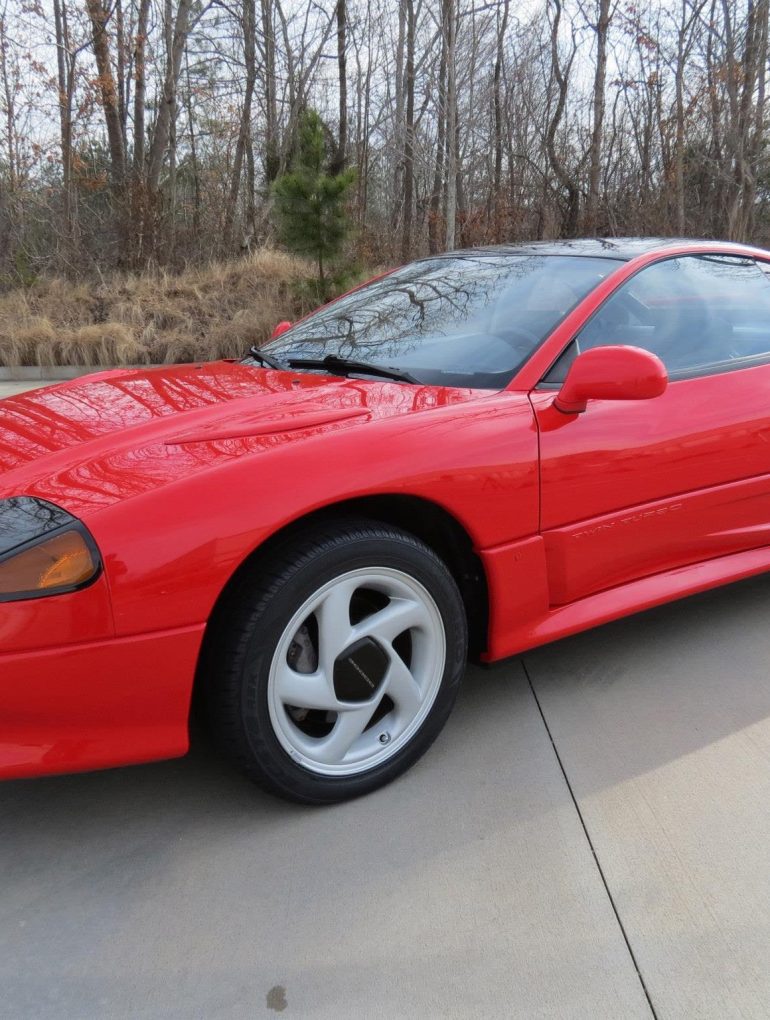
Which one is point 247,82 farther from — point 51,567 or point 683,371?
point 51,567

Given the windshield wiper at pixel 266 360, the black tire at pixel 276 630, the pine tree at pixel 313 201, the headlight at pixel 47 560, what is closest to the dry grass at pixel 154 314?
the pine tree at pixel 313 201

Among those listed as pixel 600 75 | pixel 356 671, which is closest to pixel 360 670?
pixel 356 671

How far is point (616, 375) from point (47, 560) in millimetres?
1461

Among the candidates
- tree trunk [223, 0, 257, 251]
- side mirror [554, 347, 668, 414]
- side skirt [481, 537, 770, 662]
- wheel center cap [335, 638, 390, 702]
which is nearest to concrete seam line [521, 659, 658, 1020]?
side skirt [481, 537, 770, 662]

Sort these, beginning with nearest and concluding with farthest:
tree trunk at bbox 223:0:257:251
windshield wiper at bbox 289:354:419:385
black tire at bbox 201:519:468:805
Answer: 1. black tire at bbox 201:519:468:805
2. windshield wiper at bbox 289:354:419:385
3. tree trunk at bbox 223:0:257:251

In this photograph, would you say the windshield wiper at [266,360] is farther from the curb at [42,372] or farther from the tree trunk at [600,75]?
the tree trunk at [600,75]

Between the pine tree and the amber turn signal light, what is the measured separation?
9706 millimetres

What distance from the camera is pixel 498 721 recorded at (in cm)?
253

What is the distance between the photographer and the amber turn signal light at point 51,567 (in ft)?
5.51

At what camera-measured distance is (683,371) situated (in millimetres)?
2748

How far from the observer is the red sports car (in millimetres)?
1747

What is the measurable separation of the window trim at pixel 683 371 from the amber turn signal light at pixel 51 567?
130cm

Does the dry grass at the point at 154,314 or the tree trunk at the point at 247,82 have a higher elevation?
the tree trunk at the point at 247,82

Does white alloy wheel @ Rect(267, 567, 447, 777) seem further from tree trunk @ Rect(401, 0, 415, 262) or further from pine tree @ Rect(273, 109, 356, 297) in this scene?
tree trunk @ Rect(401, 0, 415, 262)
